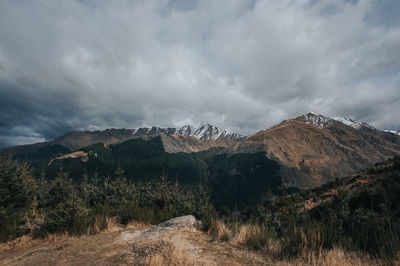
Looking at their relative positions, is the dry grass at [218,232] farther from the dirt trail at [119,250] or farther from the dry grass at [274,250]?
the dirt trail at [119,250]

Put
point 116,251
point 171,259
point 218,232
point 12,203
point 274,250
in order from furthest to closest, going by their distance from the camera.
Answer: point 12,203 → point 218,232 → point 116,251 → point 274,250 → point 171,259

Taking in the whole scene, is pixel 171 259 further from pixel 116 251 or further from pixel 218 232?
pixel 218 232

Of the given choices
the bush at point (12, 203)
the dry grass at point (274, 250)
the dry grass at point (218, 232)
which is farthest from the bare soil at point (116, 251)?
the bush at point (12, 203)

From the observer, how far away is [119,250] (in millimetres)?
5027

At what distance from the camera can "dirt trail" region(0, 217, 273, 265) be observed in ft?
14.0

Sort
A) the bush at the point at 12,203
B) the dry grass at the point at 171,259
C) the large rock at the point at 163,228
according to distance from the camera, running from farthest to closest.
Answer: the bush at the point at 12,203, the large rock at the point at 163,228, the dry grass at the point at 171,259

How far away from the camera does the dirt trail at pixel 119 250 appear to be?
4.27 m

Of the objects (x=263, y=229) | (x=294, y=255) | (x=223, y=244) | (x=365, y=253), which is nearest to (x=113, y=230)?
(x=223, y=244)

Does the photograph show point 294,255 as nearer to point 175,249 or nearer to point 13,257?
point 175,249

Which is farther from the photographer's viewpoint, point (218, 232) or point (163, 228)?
point (163, 228)

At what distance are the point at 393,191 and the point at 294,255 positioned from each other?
36.1 m

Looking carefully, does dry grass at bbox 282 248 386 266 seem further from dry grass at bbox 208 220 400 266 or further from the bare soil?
the bare soil

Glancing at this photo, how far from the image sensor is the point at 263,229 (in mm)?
5820

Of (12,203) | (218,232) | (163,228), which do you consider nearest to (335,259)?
(218,232)
